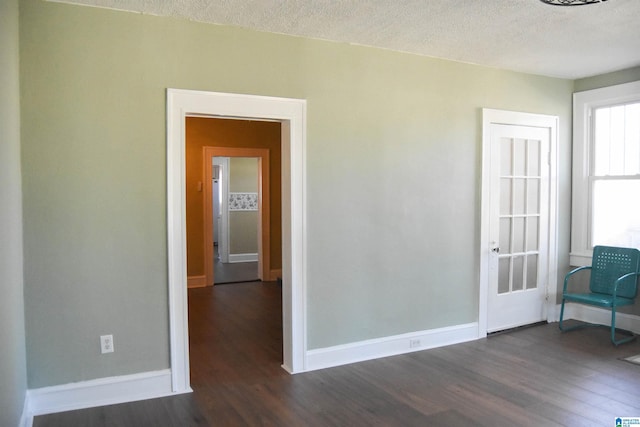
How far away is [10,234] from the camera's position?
247cm

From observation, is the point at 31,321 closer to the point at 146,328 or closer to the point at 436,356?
the point at 146,328

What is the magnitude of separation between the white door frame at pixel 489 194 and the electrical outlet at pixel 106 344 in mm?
3250

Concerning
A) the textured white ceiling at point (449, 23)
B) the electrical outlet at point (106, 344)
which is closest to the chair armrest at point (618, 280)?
the textured white ceiling at point (449, 23)

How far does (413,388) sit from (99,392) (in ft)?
6.99

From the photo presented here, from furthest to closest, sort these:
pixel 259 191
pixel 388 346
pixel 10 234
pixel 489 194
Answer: pixel 259 191
pixel 489 194
pixel 388 346
pixel 10 234

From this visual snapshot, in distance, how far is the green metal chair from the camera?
4.53 metres

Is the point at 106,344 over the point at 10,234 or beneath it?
beneath

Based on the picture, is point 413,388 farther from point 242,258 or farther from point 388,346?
point 242,258

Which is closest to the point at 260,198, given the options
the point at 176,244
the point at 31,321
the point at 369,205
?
the point at 369,205

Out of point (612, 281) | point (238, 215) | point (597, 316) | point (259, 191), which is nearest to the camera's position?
point (612, 281)

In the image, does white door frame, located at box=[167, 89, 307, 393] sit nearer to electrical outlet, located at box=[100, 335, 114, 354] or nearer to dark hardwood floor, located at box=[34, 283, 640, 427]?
dark hardwood floor, located at box=[34, 283, 640, 427]

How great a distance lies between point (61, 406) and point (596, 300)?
178 inches

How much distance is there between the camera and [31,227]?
116 inches

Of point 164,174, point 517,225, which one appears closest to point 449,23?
point 164,174
